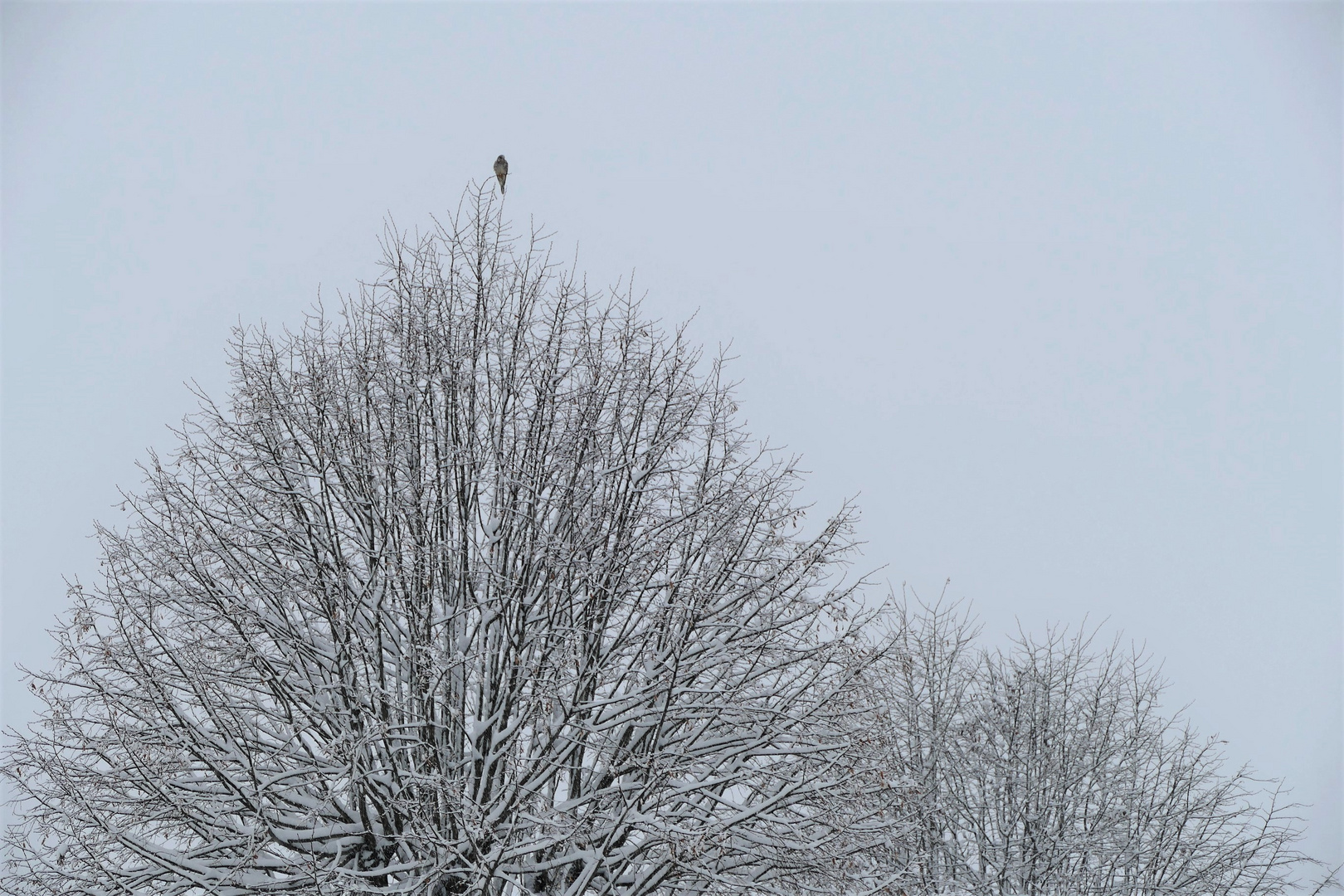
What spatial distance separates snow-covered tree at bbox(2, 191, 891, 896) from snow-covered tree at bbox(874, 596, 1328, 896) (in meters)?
6.60

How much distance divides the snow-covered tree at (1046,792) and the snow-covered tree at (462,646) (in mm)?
6603

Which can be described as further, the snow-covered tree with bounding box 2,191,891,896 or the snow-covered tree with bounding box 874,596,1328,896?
the snow-covered tree with bounding box 874,596,1328,896

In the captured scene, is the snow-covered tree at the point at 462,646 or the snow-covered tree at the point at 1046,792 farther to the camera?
the snow-covered tree at the point at 1046,792

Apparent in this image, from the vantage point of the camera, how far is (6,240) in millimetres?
36562

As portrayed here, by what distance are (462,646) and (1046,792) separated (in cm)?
1210

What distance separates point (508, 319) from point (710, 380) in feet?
8.06

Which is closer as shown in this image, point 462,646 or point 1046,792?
point 462,646

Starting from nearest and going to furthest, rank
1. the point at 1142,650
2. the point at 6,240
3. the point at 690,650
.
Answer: the point at 690,650, the point at 1142,650, the point at 6,240

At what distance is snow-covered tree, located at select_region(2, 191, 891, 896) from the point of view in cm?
882

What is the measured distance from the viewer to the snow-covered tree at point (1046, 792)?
1712cm

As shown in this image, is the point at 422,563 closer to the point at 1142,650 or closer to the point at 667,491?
the point at 667,491

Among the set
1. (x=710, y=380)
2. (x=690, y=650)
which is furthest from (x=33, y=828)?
(x=710, y=380)

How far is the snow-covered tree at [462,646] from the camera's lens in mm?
8820

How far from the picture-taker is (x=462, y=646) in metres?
9.82
